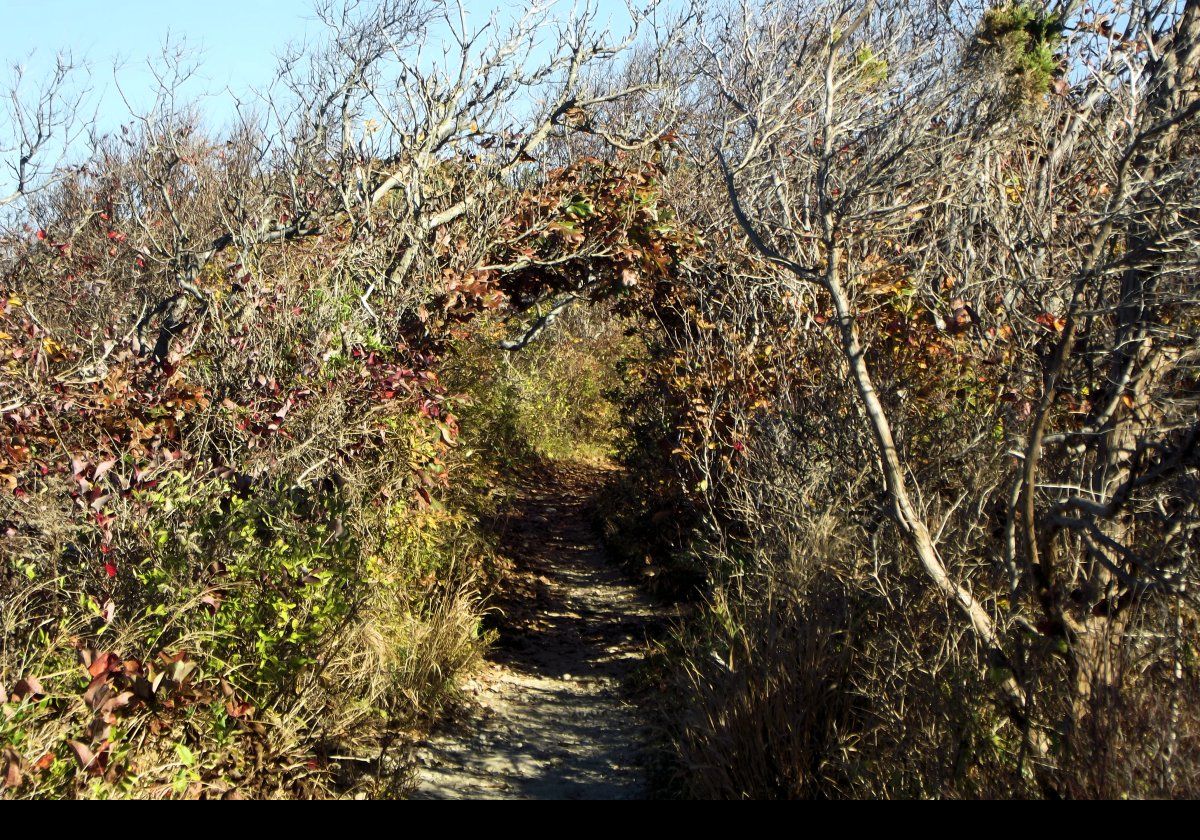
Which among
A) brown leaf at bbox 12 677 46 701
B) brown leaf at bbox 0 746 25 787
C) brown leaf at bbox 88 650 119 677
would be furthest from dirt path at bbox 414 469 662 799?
brown leaf at bbox 0 746 25 787

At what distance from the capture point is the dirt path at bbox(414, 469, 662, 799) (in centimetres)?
545

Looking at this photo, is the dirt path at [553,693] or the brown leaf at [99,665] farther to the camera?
the dirt path at [553,693]

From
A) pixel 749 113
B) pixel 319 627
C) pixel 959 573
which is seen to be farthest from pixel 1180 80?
pixel 319 627

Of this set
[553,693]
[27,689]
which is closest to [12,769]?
[27,689]

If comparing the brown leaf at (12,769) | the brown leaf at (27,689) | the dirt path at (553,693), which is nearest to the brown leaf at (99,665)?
the brown leaf at (27,689)

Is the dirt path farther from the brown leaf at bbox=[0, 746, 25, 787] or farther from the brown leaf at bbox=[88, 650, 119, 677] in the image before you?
the brown leaf at bbox=[0, 746, 25, 787]

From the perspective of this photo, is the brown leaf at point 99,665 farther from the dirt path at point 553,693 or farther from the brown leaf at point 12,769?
the dirt path at point 553,693

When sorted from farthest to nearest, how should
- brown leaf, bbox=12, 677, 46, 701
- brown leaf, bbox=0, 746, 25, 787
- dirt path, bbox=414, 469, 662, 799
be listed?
dirt path, bbox=414, 469, 662, 799 → brown leaf, bbox=12, 677, 46, 701 → brown leaf, bbox=0, 746, 25, 787

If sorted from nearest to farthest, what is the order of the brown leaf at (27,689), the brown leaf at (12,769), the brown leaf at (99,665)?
the brown leaf at (12,769), the brown leaf at (27,689), the brown leaf at (99,665)

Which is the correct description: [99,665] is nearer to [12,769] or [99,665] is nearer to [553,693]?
[12,769]

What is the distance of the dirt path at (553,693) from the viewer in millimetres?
5445

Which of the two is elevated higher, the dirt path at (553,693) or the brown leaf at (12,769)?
the brown leaf at (12,769)
